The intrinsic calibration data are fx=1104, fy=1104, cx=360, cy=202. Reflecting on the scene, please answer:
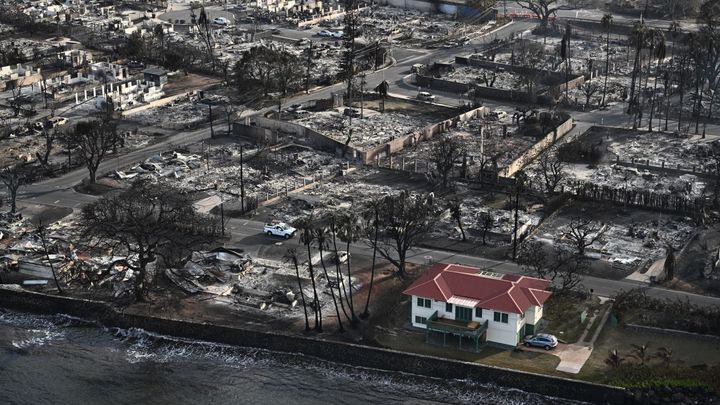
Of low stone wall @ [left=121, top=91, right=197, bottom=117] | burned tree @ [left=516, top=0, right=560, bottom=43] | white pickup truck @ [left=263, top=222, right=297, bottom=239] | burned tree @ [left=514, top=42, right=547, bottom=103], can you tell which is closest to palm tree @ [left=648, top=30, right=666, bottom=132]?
burned tree @ [left=514, top=42, right=547, bottom=103]

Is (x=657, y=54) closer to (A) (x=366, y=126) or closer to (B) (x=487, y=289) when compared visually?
(A) (x=366, y=126)

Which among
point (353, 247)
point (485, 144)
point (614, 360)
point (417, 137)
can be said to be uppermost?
point (417, 137)

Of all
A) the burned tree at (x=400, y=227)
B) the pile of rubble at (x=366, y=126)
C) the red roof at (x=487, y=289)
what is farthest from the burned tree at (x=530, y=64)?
the red roof at (x=487, y=289)

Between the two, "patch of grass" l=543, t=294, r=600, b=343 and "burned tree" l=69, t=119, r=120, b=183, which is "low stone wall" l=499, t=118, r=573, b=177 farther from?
"burned tree" l=69, t=119, r=120, b=183

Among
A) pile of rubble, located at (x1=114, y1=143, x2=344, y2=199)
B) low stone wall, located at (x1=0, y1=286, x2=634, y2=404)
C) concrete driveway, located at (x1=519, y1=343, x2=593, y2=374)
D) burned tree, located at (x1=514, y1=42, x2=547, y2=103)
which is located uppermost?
burned tree, located at (x1=514, y1=42, x2=547, y2=103)

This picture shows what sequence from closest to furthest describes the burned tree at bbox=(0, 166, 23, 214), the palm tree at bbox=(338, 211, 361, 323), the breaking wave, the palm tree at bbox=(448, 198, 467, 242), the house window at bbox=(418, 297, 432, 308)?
the breaking wave, the house window at bbox=(418, 297, 432, 308), the palm tree at bbox=(338, 211, 361, 323), the palm tree at bbox=(448, 198, 467, 242), the burned tree at bbox=(0, 166, 23, 214)

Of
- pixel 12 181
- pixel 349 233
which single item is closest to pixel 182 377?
pixel 349 233

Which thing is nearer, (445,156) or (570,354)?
(570,354)
